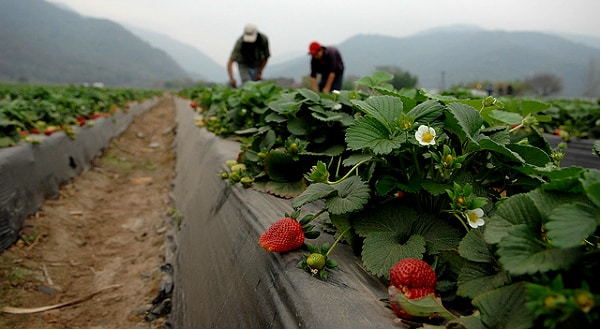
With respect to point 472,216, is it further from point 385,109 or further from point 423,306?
point 385,109

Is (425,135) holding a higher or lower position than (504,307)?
higher

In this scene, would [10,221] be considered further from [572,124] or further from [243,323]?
[572,124]

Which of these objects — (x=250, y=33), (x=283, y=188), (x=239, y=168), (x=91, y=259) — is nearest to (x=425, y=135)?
(x=283, y=188)

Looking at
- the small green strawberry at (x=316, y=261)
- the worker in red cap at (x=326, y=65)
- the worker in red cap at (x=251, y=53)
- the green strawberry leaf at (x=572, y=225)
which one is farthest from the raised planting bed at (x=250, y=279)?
the worker in red cap at (x=251, y=53)

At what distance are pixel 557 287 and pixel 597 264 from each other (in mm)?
144

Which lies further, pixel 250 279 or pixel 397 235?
pixel 250 279

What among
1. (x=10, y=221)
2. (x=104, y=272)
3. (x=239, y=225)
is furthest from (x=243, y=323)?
(x=10, y=221)

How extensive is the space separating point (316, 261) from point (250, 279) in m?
0.31

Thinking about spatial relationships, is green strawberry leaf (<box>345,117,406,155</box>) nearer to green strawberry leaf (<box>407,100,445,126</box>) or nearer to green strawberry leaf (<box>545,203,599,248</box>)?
green strawberry leaf (<box>407,100,445,126</box>)

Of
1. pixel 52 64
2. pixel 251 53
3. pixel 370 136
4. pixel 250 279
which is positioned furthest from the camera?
pixel 52 64

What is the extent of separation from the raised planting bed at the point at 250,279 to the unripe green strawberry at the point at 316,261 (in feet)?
0.10

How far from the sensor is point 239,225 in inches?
64.5

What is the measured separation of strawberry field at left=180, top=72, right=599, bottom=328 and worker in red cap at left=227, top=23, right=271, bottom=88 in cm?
566

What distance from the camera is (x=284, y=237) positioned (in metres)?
1.19
